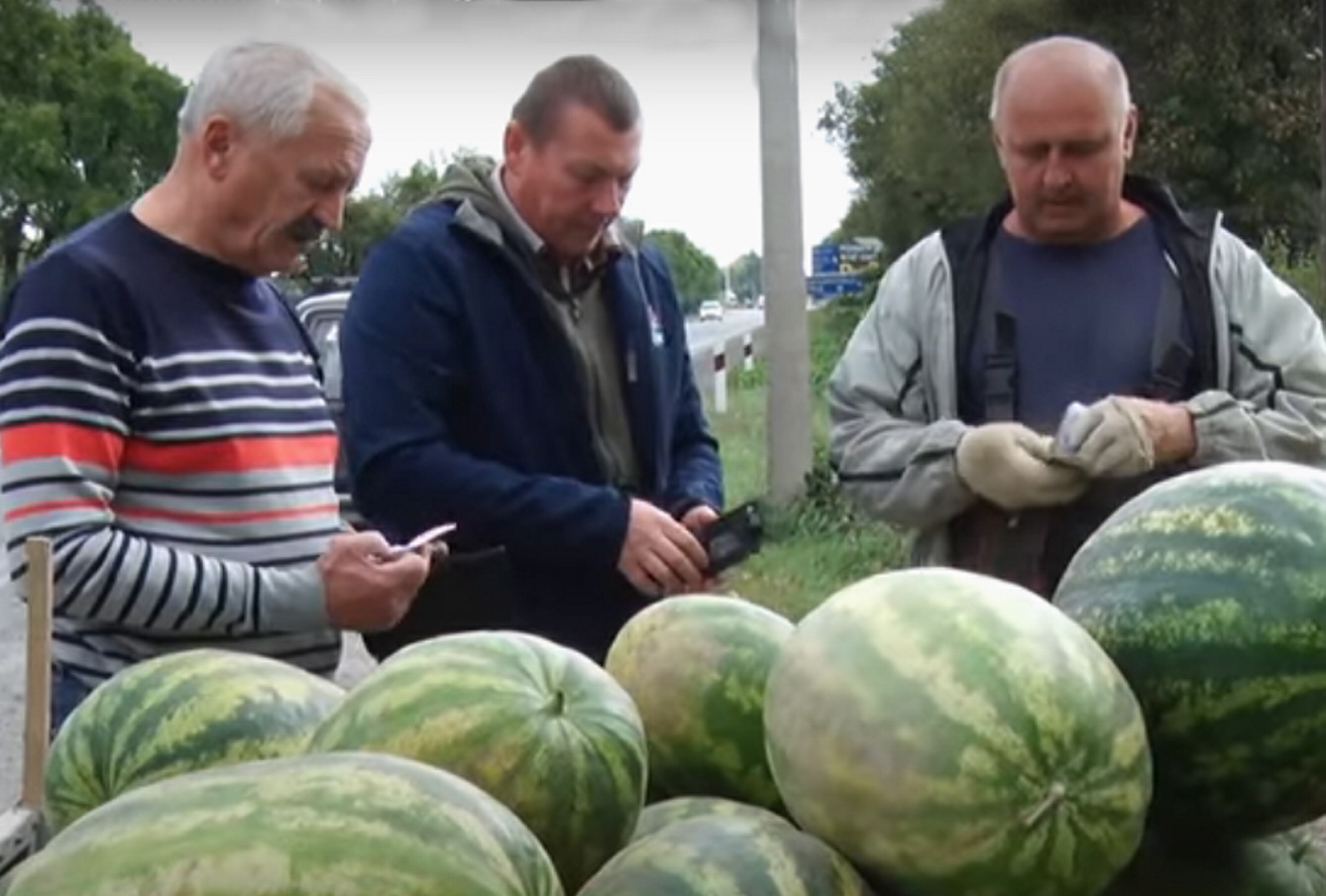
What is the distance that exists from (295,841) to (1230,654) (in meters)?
0.83

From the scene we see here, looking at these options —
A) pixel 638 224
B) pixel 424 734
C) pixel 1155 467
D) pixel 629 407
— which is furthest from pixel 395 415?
pixel 424 734

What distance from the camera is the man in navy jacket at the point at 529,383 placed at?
11.4 feet

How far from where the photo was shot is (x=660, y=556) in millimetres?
3396

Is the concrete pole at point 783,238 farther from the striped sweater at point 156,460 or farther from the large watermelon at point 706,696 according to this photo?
the large watermelon at point 706,696

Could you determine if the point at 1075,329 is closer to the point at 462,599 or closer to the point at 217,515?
the point at 462,599

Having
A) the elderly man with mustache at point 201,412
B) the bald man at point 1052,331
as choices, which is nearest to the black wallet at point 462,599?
the elderly man with mustache at point 201,412

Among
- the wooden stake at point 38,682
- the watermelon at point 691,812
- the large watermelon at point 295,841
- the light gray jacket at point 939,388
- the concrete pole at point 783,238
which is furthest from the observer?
the concrete pole at point 783,238

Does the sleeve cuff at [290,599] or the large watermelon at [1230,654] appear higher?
the large watermelon at [1230,654]

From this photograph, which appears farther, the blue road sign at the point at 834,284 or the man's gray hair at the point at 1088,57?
the blue road sign at the point at 834,284

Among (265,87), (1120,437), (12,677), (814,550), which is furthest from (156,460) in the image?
(814,550)

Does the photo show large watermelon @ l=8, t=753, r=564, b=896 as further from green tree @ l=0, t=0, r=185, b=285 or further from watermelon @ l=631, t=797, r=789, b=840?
green tree @ l=0, t=0, r=185, b=285

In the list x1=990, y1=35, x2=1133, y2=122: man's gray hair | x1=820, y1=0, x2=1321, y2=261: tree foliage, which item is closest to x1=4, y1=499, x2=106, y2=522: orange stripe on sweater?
x1=990, y1=35, x2=1133, y2=122: man's gray hair

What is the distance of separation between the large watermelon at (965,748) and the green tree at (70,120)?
49195 millimetres

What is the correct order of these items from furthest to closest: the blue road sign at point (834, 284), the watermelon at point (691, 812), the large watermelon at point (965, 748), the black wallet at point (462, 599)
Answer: the blue road sign at point (834, 284) < the black wallet at point (462, 599) < the watermelon at point (691, 812) < the large watermelon at point (965, 748)
